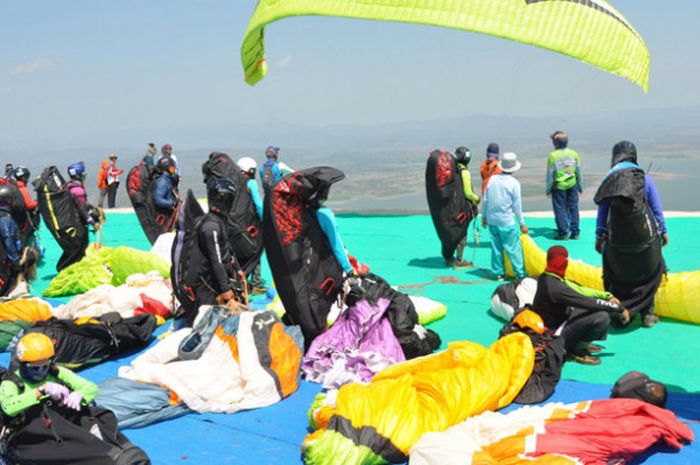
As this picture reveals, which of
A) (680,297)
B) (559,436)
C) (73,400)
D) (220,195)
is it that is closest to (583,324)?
(680,297)

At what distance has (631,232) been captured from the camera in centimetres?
600

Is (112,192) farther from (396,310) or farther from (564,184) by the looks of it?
(396,310)

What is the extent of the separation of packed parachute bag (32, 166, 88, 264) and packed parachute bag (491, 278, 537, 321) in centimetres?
544

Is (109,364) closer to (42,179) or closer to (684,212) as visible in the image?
(42,179)

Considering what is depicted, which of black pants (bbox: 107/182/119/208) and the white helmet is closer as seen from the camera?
the white helmet

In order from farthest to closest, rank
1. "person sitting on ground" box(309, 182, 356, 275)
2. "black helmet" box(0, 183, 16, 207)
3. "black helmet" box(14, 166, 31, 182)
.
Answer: "black helmet" box(14, 166, 31, 182)
"black helmet" box(0, 183, 16, 207)
"person sitting on ground" box(309, 182, 356, 275)

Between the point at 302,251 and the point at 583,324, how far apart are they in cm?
216

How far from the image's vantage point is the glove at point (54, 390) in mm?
3663

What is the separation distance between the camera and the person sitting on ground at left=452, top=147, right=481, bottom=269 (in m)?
9.03

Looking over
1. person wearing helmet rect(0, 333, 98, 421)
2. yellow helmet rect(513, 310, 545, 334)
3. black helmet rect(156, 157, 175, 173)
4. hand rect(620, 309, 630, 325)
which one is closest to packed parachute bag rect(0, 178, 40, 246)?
black helmet rect(156, 157, 175, 173)

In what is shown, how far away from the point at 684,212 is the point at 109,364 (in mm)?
9872

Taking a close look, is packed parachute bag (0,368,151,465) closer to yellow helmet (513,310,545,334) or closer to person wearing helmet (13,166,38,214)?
yellow helmet (513,310,545,334)

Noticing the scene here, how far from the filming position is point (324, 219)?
18.2 feet

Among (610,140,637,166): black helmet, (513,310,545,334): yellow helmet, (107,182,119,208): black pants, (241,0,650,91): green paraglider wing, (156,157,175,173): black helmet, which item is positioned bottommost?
(107,182,119,208): black pants
